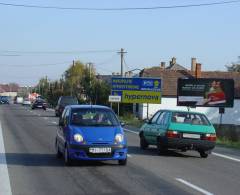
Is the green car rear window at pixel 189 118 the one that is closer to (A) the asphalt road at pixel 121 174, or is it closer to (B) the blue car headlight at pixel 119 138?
(A) the asphalt road at pixel 121 174

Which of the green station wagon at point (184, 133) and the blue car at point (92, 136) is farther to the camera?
the green station wagon at point (184, 133)

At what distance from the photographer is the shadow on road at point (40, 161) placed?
15.2m

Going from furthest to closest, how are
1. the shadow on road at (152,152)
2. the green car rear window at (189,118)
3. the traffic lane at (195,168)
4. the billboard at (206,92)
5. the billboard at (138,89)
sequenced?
the billboard at (206,92) → the billboard at (138,89) → the shadow on road at (152,152) → the green car rear window at (189,118) → the traffic lane at (195,168)

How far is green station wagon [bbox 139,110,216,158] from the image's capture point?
59.5 ft

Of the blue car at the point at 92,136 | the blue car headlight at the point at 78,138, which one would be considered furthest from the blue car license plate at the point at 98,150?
the blue car headlight at the point at 78,138

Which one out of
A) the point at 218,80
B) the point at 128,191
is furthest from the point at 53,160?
the point at 218,80

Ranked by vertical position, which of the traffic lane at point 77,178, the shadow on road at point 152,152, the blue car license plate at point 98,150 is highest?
the blue car license plate at point 98,150

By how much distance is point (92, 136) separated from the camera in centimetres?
1449

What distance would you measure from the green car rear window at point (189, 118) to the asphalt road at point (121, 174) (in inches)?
41.6

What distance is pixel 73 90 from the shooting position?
98.6m

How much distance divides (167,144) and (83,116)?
12.2 feet

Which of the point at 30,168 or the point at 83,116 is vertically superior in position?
the point at 83,116

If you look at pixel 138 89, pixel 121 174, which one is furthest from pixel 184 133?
pixel 138 89

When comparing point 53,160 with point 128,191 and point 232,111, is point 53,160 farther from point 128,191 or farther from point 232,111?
point 232,111
